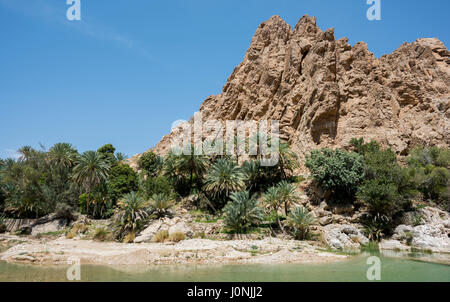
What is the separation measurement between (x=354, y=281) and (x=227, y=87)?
152ft

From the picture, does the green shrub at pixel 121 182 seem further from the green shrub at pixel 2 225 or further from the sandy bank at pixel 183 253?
the sandy bank at pixel 183 253

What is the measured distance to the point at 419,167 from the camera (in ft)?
105

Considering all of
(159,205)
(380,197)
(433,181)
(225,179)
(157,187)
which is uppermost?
(225,179)

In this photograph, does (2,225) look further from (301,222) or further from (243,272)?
(301,222)

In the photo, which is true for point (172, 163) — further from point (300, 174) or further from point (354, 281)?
point (354, 281)

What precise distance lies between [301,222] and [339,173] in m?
7.05

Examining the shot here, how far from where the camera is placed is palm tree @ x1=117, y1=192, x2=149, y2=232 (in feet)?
90.4

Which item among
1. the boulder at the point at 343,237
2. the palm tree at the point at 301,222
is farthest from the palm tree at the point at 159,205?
the boulder at the point at 343,237

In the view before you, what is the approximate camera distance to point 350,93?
41344 millimetres

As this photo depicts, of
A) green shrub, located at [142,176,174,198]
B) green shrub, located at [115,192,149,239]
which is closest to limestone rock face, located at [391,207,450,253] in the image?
green shrub, located at [115,192,149,239]

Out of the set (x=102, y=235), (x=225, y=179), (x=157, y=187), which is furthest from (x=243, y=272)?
(x=157, y=187)

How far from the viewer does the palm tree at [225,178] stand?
31.7 metres

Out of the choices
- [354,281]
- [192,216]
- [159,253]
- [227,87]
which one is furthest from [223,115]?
[354,281]

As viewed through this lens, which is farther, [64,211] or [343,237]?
[64,211]
